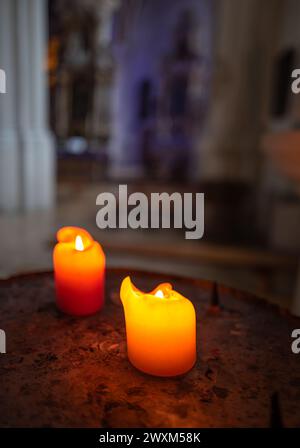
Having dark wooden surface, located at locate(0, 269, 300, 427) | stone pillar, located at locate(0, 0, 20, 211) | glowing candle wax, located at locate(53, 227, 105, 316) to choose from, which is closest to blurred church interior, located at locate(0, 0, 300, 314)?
stone pillar, located at locate(0, 0, 20, 211)

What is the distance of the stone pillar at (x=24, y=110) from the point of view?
3.98 m

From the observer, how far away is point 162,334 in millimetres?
749

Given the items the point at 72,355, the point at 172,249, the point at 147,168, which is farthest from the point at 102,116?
the point at 72,355

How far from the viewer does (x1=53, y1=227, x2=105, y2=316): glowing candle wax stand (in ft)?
3.21

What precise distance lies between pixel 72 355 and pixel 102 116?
11.3m

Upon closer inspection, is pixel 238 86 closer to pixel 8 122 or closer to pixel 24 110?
pixel 24 110

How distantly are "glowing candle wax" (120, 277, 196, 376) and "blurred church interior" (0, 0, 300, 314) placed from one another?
104 centimetres

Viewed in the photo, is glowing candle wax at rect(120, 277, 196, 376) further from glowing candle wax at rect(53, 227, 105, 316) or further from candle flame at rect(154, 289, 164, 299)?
Result: glowing candle wax at rect(53, 227, 105, 316)

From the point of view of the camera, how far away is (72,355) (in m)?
0.83

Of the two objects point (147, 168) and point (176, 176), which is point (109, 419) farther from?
point (147, 168)

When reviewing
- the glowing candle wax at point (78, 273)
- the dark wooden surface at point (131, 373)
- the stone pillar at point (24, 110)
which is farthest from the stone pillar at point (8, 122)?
the glowing candle wax at point (78, 273)

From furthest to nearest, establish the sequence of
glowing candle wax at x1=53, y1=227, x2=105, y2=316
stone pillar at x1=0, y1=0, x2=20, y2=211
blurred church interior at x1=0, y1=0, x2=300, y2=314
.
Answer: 1. stone pillar at x1=0, y1=0, x2=20, y2=211
2. blurred church interior at x1=0, y1=0, x2=300, y2=314
3. glowing candle wax at x1=53, y1=227, x2=105, y2=316

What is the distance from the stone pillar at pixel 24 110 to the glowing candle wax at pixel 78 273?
11.5ft

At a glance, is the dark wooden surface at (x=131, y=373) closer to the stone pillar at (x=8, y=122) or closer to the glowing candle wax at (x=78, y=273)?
the glowing candle wax at (x=78, y=273)
